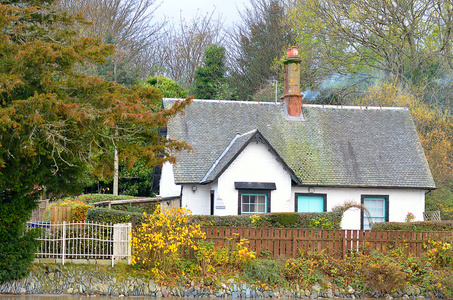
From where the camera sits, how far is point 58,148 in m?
12.3

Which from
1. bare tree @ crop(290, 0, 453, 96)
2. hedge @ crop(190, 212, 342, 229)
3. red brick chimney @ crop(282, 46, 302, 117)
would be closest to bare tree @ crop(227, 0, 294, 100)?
bare tree @ crop(290, 0, 453, 96)

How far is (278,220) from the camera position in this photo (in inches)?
711

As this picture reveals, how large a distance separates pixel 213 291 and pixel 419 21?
25162mm

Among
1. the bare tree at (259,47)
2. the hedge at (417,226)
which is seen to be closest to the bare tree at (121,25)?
the bare tree at (259,47)

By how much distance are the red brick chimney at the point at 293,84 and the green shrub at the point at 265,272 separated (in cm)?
1208

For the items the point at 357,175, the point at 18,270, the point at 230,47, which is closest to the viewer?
the point at 18,270

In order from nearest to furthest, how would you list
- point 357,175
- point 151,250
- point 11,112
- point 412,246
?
point 11,112, point 151,250, point 412,246, point 357,175

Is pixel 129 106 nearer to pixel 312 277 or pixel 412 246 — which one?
pixel 312 277

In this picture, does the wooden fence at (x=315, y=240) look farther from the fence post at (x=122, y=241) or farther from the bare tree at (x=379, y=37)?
the bare tree at (x=379, y=37)

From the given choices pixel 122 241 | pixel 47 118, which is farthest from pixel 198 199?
pixel 47 118

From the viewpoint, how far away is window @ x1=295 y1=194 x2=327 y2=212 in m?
22.3

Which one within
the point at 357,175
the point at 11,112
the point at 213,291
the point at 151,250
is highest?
the point at 11,112

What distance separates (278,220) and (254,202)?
11.0 ft

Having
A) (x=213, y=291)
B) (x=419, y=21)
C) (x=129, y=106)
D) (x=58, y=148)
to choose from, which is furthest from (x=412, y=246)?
(x=419, y=21)
